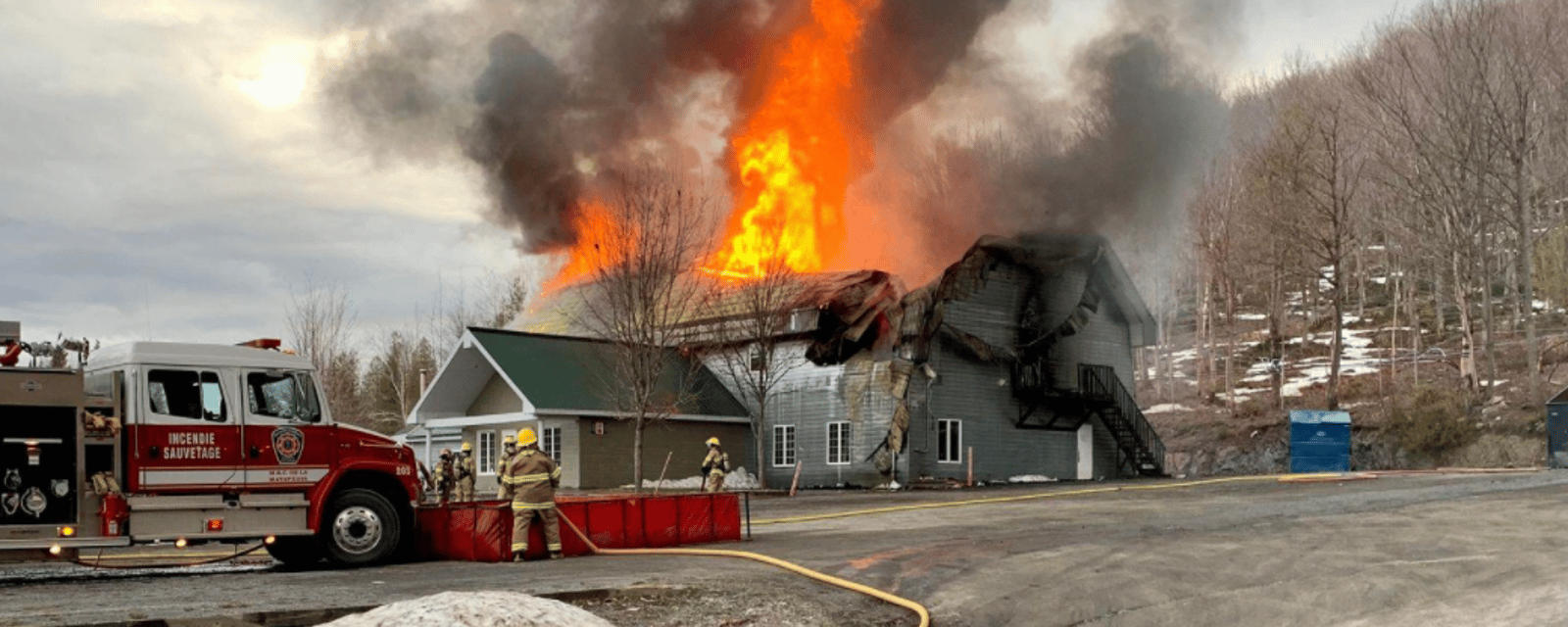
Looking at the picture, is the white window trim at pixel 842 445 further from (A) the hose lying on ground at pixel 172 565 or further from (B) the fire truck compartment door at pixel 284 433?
A: (B) the fire truck compartment door at pixel 284 433

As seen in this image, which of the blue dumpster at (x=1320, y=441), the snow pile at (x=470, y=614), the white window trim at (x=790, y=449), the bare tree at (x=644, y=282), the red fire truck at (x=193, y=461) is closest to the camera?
the snow pile at (x=470, y=614)

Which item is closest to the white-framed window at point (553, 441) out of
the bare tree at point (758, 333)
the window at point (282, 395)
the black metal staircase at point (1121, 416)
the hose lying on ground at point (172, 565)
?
the bare tree at point (758, 333)

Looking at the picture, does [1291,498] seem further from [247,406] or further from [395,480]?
[247,406]

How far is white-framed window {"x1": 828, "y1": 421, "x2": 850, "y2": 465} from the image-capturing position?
124 feet

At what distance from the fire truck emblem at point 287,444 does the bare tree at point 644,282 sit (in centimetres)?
1833

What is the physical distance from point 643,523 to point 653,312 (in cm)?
1852

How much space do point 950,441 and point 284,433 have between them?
79.6ft

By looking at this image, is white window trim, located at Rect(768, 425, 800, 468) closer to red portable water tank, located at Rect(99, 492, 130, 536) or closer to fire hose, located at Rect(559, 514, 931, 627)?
fire hose, located at Rect(559, 514, 931, 627)

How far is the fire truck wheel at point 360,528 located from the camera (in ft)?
53.2

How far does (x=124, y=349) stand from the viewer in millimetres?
15617

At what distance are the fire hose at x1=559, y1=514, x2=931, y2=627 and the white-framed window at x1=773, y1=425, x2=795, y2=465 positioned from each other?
2260 centimetres

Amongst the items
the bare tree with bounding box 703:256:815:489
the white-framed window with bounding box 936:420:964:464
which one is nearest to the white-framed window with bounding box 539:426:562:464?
the bare tree with bounding box 703:256:815:489

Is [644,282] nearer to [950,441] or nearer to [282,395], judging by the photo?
[950,441]

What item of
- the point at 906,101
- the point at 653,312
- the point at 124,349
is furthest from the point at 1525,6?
the point at 124,349
